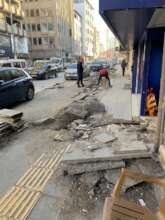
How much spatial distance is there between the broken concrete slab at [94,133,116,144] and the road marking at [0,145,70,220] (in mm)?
943

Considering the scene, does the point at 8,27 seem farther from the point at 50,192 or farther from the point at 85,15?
the point at 85,15

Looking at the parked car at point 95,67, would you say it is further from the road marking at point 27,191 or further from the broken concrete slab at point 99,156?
the broken concrete slab at point 99,156

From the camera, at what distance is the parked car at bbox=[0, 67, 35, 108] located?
28.6 ft

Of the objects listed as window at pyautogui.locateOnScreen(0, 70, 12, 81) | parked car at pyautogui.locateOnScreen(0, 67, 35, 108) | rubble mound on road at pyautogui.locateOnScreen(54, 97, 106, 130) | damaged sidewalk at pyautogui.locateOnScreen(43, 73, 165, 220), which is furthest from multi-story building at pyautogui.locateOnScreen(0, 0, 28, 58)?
damaged sidewalk at pyautogui.locateOnScreen(43, 73, 165, 220)

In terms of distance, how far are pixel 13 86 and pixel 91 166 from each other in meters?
6.68

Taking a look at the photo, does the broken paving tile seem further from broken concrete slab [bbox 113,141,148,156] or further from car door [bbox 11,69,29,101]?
car door [bbox 11,69,29,101]

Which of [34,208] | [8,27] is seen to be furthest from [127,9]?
[8,27]

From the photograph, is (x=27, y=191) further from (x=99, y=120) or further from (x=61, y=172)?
(x=99, y=120)

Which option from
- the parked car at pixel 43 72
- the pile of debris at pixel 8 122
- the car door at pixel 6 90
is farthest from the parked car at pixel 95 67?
the pile of debris at pixel 8 122

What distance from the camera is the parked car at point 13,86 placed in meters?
8.73

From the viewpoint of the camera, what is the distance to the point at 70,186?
3.48 metres

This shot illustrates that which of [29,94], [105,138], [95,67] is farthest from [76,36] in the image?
[105,138]

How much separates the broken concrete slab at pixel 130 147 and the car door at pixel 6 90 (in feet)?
19.9

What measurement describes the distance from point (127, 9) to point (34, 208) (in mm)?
3180
